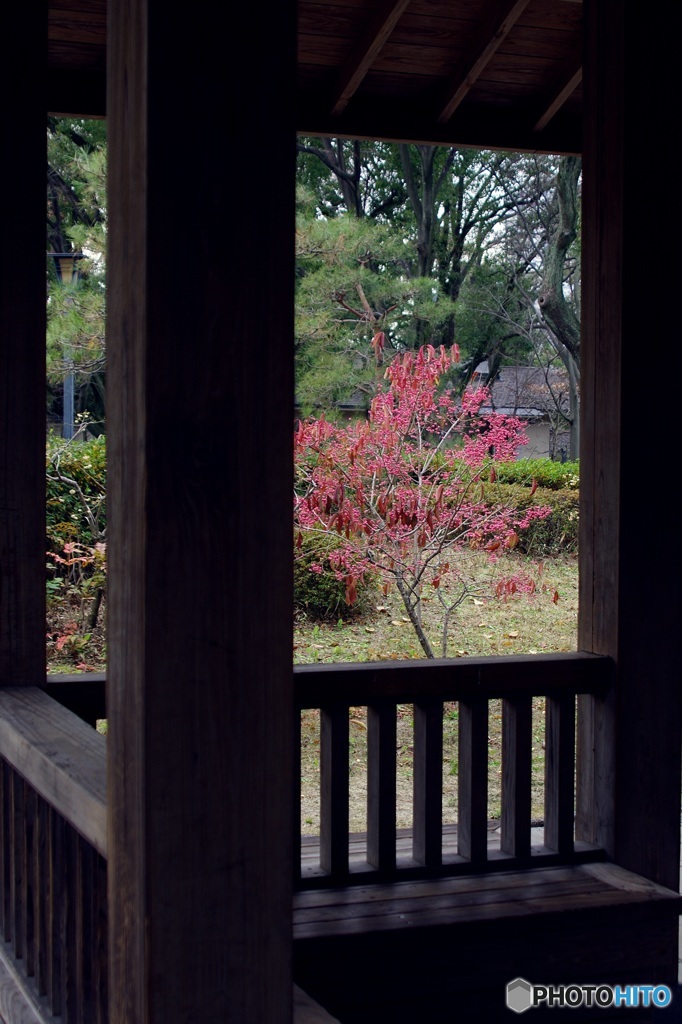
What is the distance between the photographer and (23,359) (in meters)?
1.82

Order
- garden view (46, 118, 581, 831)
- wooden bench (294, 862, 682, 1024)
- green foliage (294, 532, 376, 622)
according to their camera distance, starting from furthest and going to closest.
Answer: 1. green foliage (294, 532, 376, 622)
2. garden view (46, 118, 581, 831)
3. wooden bench (294, 862, 682, 1024)

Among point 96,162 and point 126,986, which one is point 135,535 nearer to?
point 126,986

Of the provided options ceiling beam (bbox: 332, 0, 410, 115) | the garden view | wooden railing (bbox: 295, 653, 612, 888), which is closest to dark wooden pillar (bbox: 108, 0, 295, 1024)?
the garden view

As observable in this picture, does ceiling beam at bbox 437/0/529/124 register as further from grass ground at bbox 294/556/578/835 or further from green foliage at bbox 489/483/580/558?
green foliage at bbox 489/483/580/558

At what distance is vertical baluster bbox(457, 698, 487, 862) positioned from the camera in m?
2.12

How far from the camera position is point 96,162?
7695 mm

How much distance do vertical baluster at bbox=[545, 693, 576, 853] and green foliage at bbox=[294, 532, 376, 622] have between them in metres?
4.29

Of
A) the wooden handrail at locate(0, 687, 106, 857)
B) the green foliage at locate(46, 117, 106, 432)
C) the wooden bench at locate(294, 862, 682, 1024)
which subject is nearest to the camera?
the wooden handrail at locate(0, 687, 106, 857)

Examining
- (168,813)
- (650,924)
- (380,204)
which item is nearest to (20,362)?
(168,813)

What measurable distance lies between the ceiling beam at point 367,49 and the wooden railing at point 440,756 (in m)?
1.55

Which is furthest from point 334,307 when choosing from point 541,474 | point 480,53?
point 480,53

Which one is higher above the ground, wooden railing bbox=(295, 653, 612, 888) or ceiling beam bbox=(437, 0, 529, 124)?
ceiling beam bbox=(437, 0, 529, 124)

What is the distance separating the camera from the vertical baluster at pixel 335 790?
2023 mm

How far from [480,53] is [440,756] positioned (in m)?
1.79
